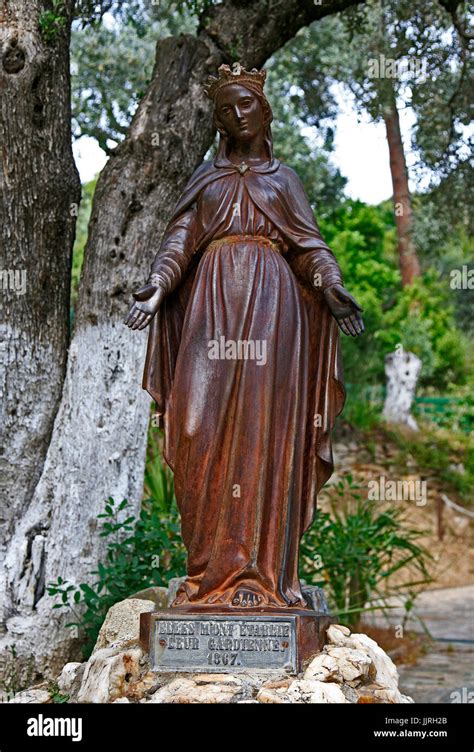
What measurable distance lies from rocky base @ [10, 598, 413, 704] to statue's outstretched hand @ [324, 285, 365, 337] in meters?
1.51

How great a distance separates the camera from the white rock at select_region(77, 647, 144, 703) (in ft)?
15.3

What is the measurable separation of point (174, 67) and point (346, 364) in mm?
12620

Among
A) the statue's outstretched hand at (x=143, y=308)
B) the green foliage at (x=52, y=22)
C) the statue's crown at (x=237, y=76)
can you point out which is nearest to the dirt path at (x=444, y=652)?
the statue's outstretched hand at (x=143, y=308)

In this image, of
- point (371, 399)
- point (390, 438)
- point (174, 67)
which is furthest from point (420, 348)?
point (174, 67)

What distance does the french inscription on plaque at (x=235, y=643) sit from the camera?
464 centimetres

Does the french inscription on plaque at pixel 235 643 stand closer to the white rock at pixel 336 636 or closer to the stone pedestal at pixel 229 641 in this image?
the stone pedestal at pixel 229 641

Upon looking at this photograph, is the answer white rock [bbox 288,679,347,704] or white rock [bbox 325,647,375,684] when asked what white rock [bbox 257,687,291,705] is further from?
white rock [bbox 325,647,375,684]

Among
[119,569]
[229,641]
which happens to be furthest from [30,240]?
[229,641]

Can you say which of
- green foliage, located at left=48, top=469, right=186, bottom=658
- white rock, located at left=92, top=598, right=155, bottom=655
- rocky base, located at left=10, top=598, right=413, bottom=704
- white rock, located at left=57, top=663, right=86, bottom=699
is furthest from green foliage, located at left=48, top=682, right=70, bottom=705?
green foliage, located at left=48, top=469, right=186, bottom=658

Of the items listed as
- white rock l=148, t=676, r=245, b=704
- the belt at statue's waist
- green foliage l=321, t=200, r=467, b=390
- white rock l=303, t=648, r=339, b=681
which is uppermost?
green foliage l=321, t=200, r=467, b=390

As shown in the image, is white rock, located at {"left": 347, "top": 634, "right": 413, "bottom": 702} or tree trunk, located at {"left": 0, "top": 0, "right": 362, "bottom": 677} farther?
tree trunk, located at {"left": 0, "top": 0, "right": 362, "bottom": 677}

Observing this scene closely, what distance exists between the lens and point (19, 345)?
723 cm

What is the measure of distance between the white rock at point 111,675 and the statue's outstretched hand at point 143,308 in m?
1.62

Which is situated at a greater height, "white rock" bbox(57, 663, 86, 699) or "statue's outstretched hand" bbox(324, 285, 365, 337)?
"statue's outstretched hand" bbox(324, 285, 365, 337)
